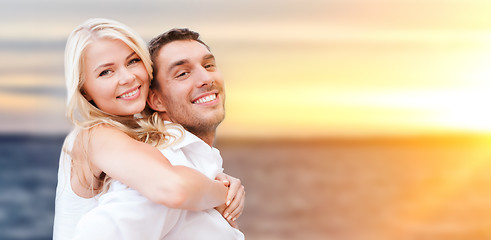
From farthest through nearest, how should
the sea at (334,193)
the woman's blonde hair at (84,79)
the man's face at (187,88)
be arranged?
the sea at (334,193) → the man's face at (187,88) → the woman's blonde hair at (84,79)

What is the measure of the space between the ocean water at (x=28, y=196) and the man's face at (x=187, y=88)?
20693 mm

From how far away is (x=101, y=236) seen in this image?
2.97 m

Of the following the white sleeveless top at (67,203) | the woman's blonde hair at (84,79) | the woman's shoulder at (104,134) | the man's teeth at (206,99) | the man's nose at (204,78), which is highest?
the man's nose at (204,78)

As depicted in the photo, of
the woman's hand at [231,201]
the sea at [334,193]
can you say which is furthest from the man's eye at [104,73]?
the sea at [334,193]

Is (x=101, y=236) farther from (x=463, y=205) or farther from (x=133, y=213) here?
(x=463, y=205)

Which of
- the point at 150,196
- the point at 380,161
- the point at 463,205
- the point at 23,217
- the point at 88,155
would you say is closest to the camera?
the point at 150,196

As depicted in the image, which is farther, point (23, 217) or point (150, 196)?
point (23, 217)

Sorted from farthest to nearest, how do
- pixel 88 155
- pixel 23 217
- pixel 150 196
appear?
pixel 23 217 < pixel 88 155 < pixel 150 196

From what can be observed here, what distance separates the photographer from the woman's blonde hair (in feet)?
10.5

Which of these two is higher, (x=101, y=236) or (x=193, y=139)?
(x=193, y=139)

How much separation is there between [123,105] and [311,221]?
2589 cm

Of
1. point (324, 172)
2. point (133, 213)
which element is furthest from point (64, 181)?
point (324, 172)

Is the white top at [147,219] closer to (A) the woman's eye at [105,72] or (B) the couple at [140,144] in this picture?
(B) the couple at [140,144]

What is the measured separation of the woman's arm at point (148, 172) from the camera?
289 centimetres
